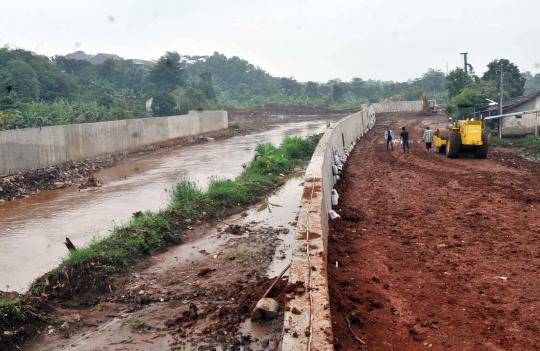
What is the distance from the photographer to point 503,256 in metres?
7.64

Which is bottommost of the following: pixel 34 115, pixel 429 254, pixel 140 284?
pixel 140 284

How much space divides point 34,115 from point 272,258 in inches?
898

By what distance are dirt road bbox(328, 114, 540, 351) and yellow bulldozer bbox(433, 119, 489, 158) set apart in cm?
443

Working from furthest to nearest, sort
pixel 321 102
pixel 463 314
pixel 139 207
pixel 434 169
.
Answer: pixel 321 102 < pixel 434 169 < pixel 139 207 < pixel 463 314

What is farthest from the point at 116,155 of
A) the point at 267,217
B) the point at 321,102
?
the point at 321,102

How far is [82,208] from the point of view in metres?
15.7

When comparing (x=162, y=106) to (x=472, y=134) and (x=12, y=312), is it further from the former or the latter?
(x=12, y=312)

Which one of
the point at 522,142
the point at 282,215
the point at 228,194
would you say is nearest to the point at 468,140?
the point at 522,142

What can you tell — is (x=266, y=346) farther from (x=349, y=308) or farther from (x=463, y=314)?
(x=463, y=314)

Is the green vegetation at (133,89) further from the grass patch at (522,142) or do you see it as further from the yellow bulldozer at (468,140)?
the grass patch at (522,142)

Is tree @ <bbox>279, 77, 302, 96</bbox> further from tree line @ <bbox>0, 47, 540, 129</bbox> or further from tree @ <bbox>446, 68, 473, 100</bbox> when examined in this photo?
tree @ <bbox>446, 68, 473, 100</bbox>

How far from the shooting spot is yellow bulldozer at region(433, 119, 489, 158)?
62.0 ft

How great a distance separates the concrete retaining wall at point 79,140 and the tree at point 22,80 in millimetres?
9393

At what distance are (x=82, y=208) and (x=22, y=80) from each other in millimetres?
25552
